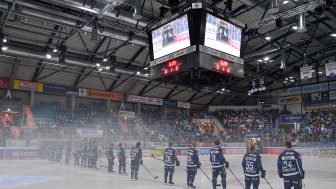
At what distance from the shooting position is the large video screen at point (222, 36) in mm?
9969

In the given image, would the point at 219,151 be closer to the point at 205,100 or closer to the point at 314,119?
the point at 314,119

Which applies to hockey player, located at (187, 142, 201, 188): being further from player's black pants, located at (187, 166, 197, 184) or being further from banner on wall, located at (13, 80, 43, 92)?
Answer: banner on wall, located at (13, 80, 43, 92)

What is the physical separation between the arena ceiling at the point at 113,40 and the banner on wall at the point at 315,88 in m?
1.92

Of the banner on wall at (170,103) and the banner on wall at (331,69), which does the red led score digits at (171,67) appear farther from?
the banner on wall at (170,103)

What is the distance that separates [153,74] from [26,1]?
30.2 feet

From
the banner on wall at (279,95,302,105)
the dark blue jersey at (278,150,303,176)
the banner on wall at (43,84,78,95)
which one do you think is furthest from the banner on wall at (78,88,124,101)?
the dark blue jersey at (278,150,303,176)

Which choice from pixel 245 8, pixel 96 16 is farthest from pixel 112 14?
pixel 245 8

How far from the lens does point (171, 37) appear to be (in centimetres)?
1059

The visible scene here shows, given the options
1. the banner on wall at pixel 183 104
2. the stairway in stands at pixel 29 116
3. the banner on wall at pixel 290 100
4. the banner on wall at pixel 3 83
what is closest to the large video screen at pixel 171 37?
the stairway in stands at pixel 29 116

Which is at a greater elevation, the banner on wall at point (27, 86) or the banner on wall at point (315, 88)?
the banner on wall at point (315, 88)

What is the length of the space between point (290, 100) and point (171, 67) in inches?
1514

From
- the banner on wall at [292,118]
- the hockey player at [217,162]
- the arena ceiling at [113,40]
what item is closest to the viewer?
the hockey player at [217,162]

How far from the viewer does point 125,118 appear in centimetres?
3866

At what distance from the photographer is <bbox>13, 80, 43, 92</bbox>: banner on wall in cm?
3147
